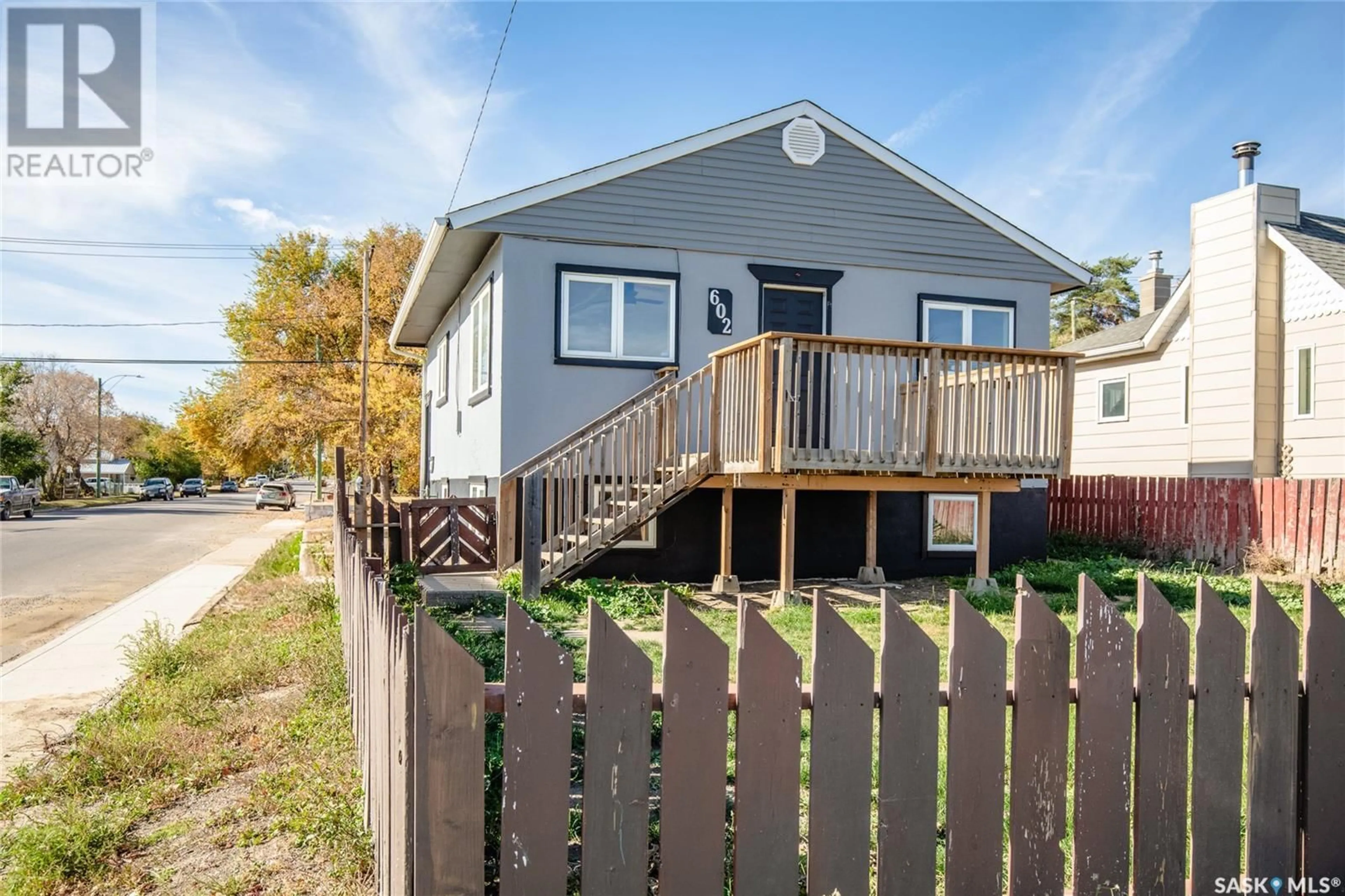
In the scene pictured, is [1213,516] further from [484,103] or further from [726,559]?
[484,103]

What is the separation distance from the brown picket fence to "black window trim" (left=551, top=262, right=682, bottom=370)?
882 cm

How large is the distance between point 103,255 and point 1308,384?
4211 cm

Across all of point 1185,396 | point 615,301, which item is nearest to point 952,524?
point 615,301

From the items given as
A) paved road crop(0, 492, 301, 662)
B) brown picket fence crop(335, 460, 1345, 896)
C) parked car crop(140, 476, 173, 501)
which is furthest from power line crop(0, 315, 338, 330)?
brown picket fence crop(335, 460, 1345, 896)

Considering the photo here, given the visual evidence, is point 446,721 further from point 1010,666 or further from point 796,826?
point 1010,666

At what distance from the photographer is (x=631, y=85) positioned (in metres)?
11.9

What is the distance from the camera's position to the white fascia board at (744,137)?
1159 centimetres

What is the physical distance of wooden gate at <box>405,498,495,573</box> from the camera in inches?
480

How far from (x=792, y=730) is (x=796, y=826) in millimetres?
300

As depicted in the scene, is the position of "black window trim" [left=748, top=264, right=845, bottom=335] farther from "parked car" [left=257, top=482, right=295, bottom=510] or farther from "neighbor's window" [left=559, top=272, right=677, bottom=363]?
"parked car" [left=257, top=482, right=295, bottom=510]

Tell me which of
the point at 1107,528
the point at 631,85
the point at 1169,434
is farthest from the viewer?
the point at 1169,434

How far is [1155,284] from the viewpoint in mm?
22734

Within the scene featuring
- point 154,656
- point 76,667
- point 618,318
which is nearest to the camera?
point 154,656

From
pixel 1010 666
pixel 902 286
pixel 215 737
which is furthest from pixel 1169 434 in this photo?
pixel 215 737
